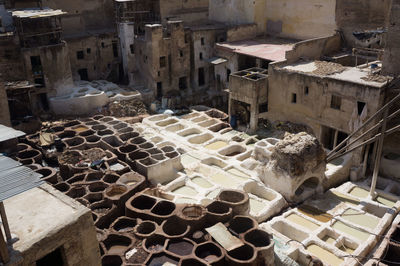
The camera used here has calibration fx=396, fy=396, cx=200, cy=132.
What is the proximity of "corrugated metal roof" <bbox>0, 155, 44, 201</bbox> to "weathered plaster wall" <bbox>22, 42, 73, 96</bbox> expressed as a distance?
2330 centimetres

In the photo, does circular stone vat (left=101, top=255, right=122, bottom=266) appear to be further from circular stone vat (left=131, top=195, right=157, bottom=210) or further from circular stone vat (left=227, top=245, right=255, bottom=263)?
circular stone vat (left=227, top=245, right=255, bottom=263)

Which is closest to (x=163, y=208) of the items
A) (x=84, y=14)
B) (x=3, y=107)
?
(x=3, y=107)

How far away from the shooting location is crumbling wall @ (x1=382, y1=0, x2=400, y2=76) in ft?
83.7

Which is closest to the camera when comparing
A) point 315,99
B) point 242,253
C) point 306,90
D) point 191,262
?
point 191,262

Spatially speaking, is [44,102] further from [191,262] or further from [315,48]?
[315,48]

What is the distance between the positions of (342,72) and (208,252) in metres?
16.3

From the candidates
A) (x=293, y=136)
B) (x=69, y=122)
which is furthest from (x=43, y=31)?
(x=293, y=136)

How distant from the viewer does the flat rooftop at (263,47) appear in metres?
32.9

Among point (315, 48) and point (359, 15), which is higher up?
point (359, 15)

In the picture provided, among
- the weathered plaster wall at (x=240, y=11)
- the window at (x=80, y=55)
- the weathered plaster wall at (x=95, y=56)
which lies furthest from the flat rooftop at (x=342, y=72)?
the window at (x=80, y=55)

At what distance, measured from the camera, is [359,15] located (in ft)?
106

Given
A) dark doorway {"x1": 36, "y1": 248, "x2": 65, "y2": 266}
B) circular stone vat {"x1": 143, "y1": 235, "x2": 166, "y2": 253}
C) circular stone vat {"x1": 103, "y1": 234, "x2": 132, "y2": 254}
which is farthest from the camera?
circular stone vat {"x1": 103, "y1": 234, "x2": 132, "y2": 254}

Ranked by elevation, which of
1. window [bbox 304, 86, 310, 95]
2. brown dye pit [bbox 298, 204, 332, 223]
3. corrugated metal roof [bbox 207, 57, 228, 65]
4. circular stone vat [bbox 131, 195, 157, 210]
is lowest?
brown dye pit [bbox 298, 204, 332, 223]

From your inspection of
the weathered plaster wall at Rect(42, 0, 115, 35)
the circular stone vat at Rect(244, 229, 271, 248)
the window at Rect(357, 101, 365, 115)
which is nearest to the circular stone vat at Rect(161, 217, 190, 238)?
the circular stone vat at Rect(244, 229, 271, 248)
